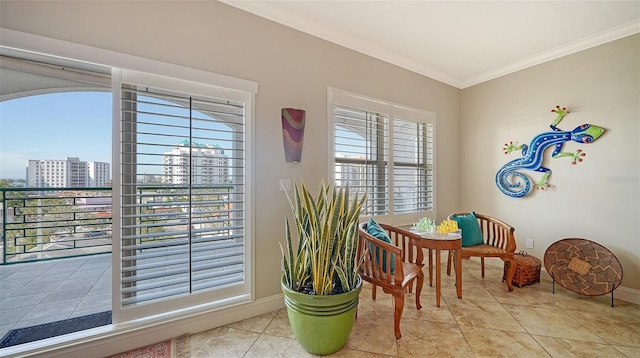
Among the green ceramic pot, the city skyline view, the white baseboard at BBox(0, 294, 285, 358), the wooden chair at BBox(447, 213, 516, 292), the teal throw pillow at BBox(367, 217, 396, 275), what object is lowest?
the white baseboard at BBox(0, 294, 285, 358)

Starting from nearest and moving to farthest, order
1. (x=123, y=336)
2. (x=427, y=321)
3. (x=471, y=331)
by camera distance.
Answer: (x=123, y=336)
(x=471, y=331)
(x=427, y=321)

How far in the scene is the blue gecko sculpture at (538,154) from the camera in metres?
2.71

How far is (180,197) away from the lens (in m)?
1.93

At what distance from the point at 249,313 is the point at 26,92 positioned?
8.02 ft

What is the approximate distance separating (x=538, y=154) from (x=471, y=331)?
229cm

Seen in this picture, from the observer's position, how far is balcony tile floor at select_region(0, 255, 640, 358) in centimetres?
175

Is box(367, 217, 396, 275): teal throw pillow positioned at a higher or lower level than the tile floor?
higher

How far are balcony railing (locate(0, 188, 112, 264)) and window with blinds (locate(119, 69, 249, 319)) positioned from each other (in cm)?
92

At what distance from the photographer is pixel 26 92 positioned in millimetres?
1943

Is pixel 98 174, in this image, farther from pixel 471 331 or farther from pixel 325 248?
pixel 471 331

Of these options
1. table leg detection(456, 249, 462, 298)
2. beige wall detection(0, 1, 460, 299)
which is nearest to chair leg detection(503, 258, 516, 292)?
table leg detection(456, 249, 462, 298)

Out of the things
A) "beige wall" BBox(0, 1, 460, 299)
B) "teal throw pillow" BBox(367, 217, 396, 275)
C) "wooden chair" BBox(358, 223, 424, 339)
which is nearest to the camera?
"beige wall" BBox(0, 1, 460, 299)

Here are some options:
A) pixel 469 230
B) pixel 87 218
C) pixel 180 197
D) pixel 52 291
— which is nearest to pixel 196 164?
pixel 180 197

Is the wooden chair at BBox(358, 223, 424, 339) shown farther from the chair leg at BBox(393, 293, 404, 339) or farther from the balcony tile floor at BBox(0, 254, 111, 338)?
the balcony tile floor at BBox(0, 254, 111, 338)
